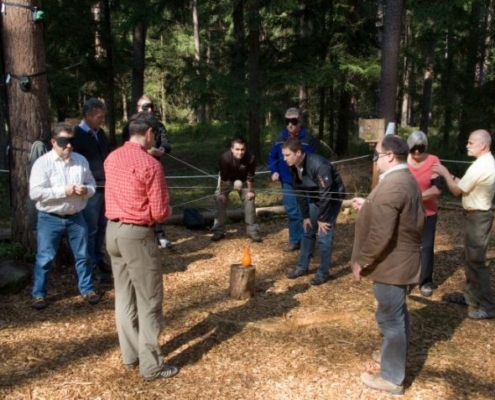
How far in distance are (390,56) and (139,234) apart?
277 inches

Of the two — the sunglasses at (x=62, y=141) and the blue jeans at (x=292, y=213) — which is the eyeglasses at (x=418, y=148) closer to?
the blue jeans at (x=292, y=213)

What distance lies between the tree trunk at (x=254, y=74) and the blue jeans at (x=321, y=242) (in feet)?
22.8

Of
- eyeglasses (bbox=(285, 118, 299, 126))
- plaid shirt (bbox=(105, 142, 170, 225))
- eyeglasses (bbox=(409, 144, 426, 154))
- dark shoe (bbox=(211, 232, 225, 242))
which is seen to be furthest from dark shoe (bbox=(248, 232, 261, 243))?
plaid shirt (bbox=(105, 142, 170, 225))

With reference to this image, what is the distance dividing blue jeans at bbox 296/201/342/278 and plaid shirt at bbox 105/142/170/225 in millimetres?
2649

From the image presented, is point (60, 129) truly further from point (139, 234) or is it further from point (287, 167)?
point (287, 167)

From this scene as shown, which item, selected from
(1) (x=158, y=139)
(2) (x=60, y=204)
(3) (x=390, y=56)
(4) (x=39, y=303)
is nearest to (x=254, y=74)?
(3) (x=390, y=56)

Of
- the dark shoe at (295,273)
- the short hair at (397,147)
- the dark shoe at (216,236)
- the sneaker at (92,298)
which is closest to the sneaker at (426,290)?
the dark shoe at (295,273)

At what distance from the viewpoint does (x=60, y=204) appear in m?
4.76

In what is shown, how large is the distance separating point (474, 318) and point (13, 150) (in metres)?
5.39

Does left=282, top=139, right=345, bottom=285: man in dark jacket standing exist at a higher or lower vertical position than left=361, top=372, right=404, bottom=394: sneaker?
higher

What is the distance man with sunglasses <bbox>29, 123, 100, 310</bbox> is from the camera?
15.3ft

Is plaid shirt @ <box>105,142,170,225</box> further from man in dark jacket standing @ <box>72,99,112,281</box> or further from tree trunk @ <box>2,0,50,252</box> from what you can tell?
tree trunk @ <box>2,0,50,252</box>

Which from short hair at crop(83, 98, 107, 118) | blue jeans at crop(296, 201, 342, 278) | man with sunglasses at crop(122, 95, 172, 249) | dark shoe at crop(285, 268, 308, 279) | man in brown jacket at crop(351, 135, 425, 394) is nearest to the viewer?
man in brown jacket at crop(351, 135, 425, 394)

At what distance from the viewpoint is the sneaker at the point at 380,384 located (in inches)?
141
